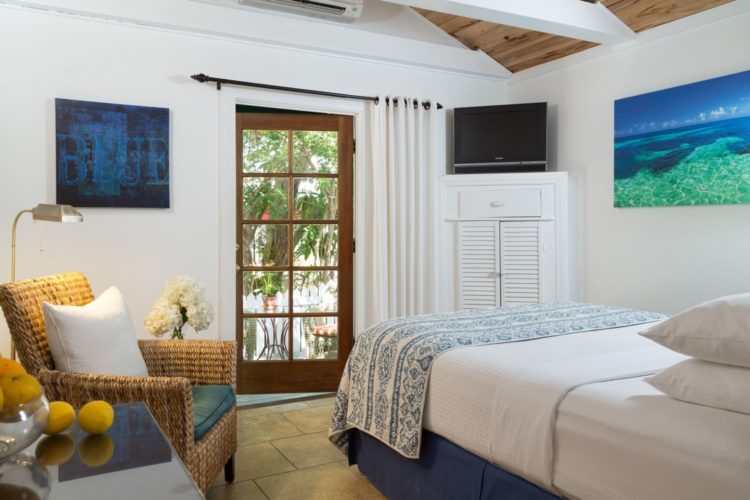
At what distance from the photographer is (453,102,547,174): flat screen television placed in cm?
454

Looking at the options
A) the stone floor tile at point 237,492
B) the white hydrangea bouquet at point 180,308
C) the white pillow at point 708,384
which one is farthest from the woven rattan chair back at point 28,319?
the white pillow at point 708,384

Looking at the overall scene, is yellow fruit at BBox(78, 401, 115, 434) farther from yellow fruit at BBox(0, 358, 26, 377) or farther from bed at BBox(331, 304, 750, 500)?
bed at BBox(331, 304, 750, 500)

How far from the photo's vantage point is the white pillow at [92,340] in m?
2.26

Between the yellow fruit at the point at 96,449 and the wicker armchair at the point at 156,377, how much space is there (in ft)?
2.96

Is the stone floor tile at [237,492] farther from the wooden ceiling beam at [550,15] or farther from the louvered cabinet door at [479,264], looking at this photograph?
the wooden ceiling beam at [550,15]

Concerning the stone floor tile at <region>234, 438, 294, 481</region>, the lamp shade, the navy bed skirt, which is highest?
the lamp shade

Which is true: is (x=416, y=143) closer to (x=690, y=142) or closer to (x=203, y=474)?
(x=690, y=142)

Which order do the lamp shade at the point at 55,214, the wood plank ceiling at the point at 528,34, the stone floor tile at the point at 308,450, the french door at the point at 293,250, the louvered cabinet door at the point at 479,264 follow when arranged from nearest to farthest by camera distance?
the lamp shade at the point at 55,214 → the stone floor tile at the point at 308,450 → the wood plank ceiling at the point at 528,34 → the french door at the point at 293,250 → the louvered cabinet door at the point at 479,264

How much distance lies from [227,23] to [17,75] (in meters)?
1.24

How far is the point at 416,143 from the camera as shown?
4527 millimetres

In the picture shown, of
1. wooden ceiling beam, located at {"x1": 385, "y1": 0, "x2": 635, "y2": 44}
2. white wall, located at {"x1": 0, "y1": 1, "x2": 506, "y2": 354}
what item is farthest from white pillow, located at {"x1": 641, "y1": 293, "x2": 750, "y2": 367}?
white wall, located at {"x1": 0, "y1": 1, "x2": 506, "y2": 354}

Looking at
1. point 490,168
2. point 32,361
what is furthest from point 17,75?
point 490,168

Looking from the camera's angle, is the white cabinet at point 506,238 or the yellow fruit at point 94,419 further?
the white cabinet at point 506,238

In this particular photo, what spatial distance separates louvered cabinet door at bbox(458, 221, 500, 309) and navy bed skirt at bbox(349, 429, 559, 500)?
2096 millimetres
